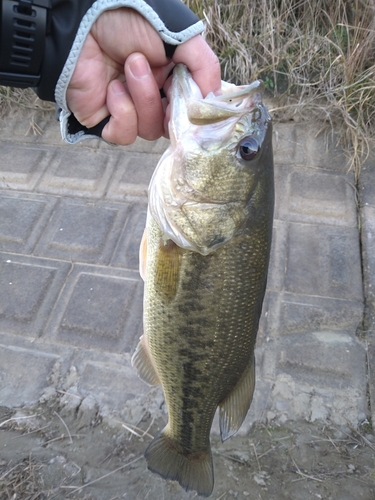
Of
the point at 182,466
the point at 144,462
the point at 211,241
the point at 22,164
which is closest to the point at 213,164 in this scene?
the point at 211,241

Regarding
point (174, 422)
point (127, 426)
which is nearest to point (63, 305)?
point (127, 426)

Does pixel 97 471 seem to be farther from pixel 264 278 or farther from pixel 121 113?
pixel 121 113

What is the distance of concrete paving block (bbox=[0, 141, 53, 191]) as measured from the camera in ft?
12.2

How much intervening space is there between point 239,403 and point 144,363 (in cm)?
42

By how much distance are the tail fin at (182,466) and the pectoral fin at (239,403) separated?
7.5 inches

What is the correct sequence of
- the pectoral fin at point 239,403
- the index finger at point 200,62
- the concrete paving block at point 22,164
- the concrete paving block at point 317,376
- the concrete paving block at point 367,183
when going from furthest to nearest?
the concrete paving block at point 22,164
the concrete paving block at point 367,183
the concrete paving block at point 317,376
the pectoral fin at point 239,403
the index finger at point 200,62

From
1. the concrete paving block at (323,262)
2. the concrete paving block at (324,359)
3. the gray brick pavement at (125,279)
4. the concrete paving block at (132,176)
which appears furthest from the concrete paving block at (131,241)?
the concrete paving block at (324,359)

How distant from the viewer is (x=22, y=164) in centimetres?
386

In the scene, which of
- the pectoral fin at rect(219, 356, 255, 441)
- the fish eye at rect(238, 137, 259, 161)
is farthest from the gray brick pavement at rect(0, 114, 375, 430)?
the fish eye at rect(238, 137, 259, 161)

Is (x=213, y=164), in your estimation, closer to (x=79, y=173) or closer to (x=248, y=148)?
(x=248, y=148)

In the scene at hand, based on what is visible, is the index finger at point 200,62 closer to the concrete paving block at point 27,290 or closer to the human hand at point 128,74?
the human hand at point 128,74

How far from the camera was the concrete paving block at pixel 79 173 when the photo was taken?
3633 mm

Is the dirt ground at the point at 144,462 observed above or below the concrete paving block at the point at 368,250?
below

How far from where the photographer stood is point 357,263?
302 centimetres
